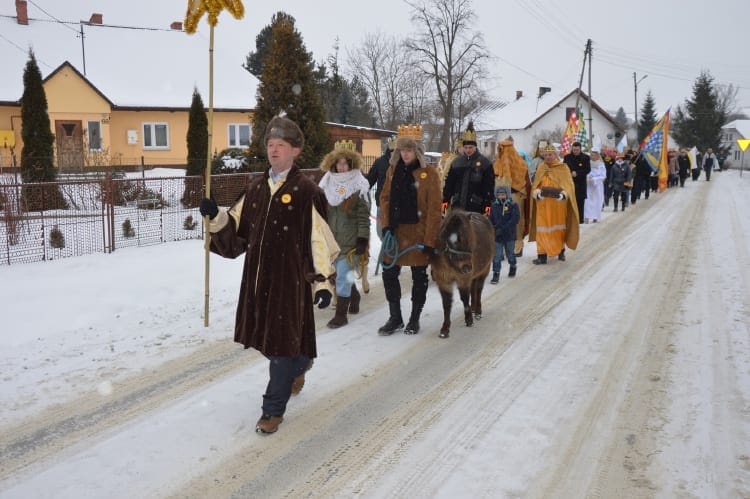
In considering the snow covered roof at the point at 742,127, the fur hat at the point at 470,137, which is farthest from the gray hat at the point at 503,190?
the snow covered roof at the point at 742,127

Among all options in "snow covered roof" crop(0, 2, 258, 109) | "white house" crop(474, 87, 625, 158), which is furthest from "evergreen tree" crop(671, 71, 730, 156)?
"snow covered roof" crop(0, 2, 258, 109)

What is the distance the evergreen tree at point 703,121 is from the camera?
61.6 metres

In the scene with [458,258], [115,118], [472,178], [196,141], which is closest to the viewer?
[458,258]

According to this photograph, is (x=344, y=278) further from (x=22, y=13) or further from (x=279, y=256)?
(x=22, y=13)

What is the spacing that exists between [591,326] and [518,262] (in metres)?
4.23

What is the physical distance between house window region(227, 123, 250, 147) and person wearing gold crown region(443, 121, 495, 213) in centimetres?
2413

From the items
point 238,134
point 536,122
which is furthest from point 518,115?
point 238,134

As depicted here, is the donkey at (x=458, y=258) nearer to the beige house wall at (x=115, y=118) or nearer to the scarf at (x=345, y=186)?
the scarf at (x=345, y=186)

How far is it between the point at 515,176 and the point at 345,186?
15.7 ft

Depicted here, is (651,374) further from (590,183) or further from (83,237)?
(590,183)

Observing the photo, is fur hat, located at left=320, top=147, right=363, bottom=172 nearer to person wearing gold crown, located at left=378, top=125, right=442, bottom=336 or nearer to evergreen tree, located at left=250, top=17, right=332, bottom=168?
person wearing gold crown, located at left=378, top=125, right=442, bottom=336

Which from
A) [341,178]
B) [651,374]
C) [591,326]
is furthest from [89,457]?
[591,326]

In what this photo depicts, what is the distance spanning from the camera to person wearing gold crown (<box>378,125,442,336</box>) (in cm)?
649

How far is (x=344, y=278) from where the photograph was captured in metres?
7.08
